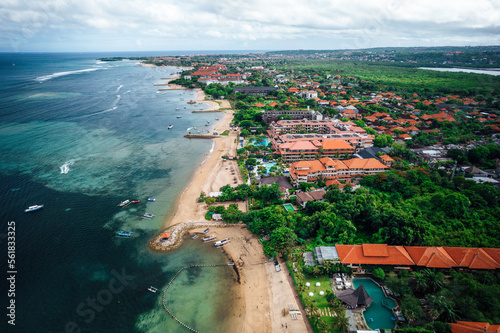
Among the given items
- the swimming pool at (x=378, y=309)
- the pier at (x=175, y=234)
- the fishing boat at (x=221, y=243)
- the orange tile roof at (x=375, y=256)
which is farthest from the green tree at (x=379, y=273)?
the fishing boat at (x=221, y=243)

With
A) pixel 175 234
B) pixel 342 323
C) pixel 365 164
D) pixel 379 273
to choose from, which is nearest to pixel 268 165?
pixel 365 164

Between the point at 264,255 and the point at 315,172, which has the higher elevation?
the point at 315,172

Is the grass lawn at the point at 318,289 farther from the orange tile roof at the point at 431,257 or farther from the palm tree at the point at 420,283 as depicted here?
the orange tile roof at the point at 431,257

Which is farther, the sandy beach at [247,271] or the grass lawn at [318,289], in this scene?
the grass lawn at [318,289]

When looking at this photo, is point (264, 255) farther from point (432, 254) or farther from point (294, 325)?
point (432, 254)

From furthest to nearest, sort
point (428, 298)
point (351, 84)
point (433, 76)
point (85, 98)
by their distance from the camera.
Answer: point (433, 76) < point (351, 84) < point (85, 98) < point (428, 298)

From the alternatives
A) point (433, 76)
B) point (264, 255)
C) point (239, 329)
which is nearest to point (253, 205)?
point (264, 255)
